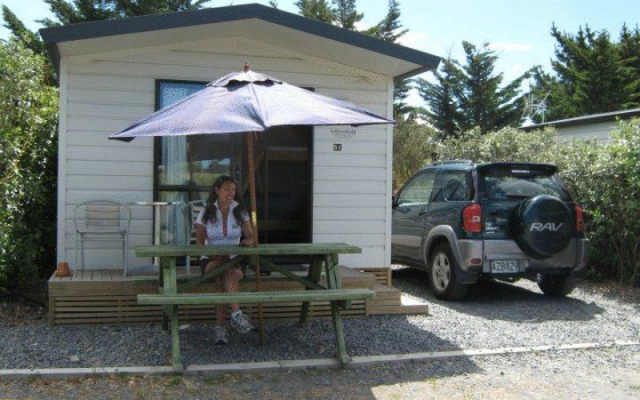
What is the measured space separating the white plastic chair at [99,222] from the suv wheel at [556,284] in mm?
5166

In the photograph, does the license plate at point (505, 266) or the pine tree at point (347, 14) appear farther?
the pine tree at point (347, 14)

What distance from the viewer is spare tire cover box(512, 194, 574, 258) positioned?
7410 mm

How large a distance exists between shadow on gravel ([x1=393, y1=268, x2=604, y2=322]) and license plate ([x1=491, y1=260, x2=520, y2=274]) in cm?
44

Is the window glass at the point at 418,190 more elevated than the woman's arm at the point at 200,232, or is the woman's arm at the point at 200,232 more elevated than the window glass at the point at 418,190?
the window glass at the point at 418,190

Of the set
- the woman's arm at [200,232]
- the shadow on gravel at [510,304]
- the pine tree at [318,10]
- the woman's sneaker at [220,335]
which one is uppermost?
the pine tree at [318,10]

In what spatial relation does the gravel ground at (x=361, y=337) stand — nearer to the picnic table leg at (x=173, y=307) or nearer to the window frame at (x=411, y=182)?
the picnic table leg at (x=173, y=307)

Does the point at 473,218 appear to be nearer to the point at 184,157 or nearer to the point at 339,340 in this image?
the point at 339,340

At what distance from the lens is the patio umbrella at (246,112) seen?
4.68 metres

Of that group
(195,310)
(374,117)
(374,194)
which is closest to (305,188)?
(374,194)

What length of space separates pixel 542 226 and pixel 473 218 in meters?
0.76

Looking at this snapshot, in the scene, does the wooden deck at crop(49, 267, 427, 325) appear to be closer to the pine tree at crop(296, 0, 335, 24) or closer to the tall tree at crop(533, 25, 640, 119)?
the pine tree at crop(296, 0, 335, 24)

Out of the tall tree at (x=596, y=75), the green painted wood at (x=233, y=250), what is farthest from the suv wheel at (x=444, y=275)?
the tall tree at (x=596, y=75)

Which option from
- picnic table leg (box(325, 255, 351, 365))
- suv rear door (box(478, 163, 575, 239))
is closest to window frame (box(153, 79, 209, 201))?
picnic table leg (box(325, 255, 351, 365))

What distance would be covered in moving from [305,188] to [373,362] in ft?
10.5
